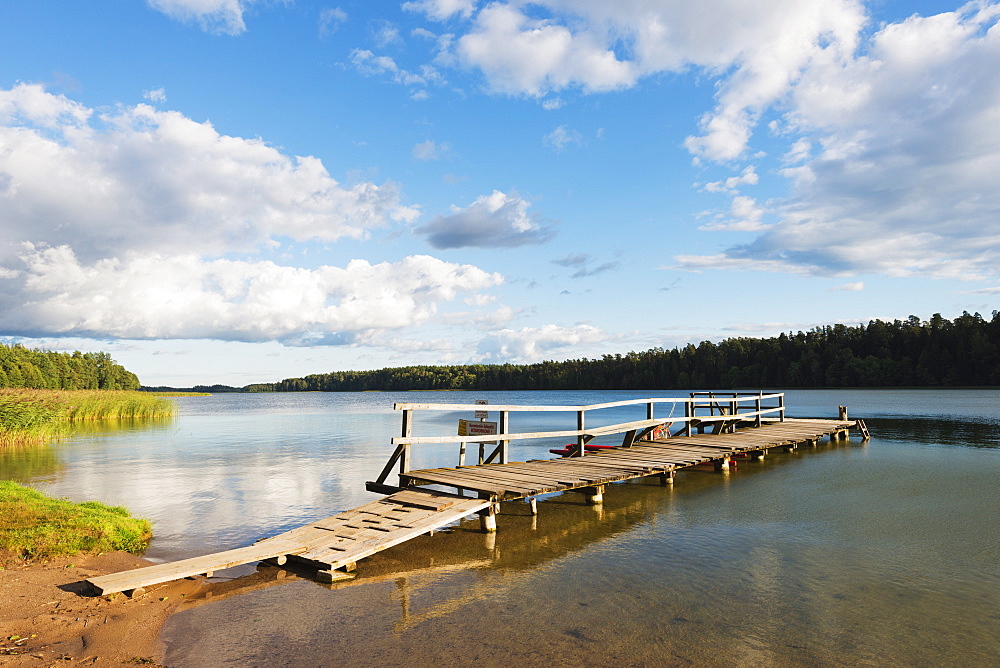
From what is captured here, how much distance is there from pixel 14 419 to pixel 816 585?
30666 mm

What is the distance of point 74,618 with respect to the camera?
239 inches

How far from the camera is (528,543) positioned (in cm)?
992

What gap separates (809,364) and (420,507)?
117308 mm

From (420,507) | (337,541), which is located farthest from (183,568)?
(420,507)

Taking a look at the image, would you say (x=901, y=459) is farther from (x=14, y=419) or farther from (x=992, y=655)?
(x=14, y=419)

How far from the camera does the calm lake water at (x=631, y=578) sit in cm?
588

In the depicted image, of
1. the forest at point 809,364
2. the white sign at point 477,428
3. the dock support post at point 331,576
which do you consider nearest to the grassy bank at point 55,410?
the white sign at point 477,428

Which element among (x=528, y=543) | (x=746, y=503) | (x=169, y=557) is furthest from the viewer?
(x=746, y=503)

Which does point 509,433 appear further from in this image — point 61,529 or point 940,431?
point 940,431

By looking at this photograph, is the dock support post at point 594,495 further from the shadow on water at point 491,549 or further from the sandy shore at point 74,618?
the sandy shore at point 74,618

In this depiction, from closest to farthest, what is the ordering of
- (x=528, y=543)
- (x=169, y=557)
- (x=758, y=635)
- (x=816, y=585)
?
(x=758, y=635) → (x=816, y=585) → (x=169, y=557) → (x=528, y=543)

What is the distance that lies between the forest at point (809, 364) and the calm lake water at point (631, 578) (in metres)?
94.6

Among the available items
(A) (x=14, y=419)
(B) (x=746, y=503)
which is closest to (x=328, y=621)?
(B) (x=746, y=503)

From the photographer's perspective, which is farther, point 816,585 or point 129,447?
point 129,447
